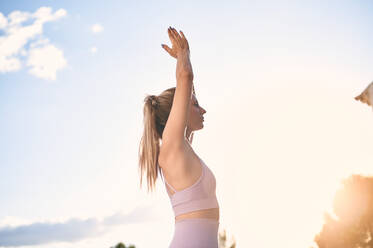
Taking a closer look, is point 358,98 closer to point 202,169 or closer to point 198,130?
point 198,130

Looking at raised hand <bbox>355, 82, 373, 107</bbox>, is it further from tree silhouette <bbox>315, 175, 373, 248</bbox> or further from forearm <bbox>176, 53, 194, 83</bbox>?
tree silhouette <bbox>315, 175, 373, 248</bbox>

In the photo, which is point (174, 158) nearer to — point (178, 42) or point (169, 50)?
point (178, 42)

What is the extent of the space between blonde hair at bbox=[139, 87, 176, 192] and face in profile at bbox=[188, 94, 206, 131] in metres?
0.26

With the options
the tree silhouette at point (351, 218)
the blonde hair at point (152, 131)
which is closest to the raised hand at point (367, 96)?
the blonde hair at point (152, 131)

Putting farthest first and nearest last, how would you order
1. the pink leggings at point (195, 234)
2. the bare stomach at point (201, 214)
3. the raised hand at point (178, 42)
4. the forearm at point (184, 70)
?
the raised hand at point (178, 42)
the forearm at point (184, 70)
the bare stomach at point (201, 214)
the pink leggings at point (195, 234)

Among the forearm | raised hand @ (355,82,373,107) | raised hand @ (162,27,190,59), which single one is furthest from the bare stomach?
raised hand @ (355,82,373,107)

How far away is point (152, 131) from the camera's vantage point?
3287 millimetres

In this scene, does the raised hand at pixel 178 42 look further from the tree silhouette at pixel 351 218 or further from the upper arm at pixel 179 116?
the tree silhouette at pixel 351 218

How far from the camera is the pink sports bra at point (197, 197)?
8.58 ft

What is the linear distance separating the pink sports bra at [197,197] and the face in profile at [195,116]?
0.97 meters

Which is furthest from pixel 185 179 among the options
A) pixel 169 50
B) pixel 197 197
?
pixel 169 50

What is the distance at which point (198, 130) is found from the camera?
12.7ft

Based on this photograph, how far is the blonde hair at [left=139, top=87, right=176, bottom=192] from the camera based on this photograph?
3080 millimetres

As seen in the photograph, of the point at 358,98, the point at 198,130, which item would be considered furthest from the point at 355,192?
the point at 198,130
